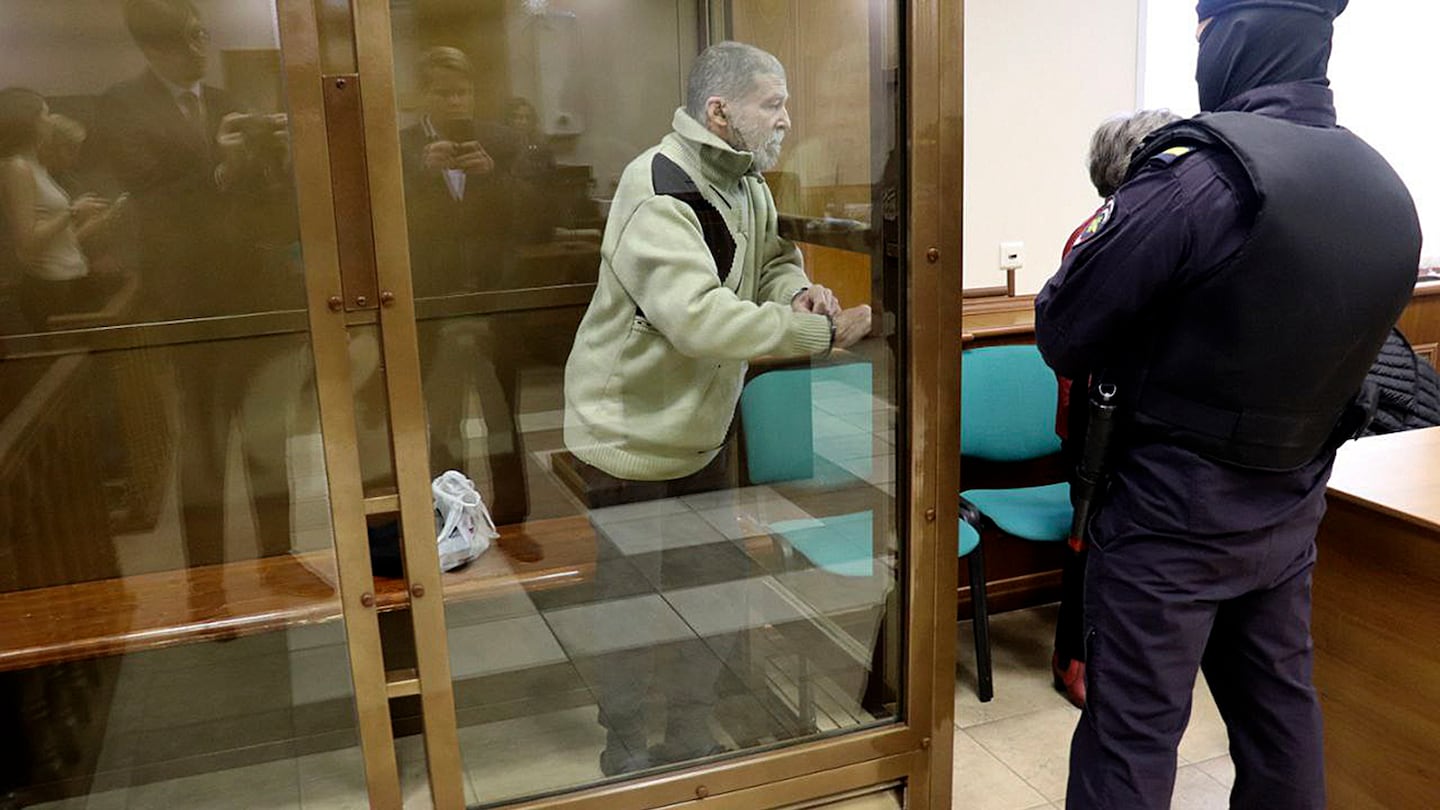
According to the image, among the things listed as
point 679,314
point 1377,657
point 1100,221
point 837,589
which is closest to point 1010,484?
point 1377,657

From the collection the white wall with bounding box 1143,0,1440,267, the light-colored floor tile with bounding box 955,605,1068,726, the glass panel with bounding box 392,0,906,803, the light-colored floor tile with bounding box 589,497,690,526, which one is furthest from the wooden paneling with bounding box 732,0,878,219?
the white wall with bounding box 1143,0,1440,267

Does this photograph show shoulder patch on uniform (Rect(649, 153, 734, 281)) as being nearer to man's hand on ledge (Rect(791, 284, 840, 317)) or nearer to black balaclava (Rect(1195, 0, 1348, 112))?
man's hand on ledge (Rect(791, 284, 840, 317))

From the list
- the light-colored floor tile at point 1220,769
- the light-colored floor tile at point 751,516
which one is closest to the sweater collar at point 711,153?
the light-colored floor tile at point 751,516

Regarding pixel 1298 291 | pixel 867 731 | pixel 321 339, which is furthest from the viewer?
pixel 867 731

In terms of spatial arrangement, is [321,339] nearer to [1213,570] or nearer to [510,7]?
[510,7]

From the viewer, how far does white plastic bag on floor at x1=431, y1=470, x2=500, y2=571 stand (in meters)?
1.59

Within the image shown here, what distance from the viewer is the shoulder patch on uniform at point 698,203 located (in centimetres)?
162

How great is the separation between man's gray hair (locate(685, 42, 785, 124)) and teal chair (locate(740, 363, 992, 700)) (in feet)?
1.35

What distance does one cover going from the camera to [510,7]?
151cm

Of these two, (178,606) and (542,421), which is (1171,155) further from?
(178,606)

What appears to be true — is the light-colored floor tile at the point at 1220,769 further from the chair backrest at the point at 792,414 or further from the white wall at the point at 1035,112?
the white wall at the point at 1035,112

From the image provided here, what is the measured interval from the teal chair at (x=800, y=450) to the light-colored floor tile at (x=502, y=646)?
0.39m

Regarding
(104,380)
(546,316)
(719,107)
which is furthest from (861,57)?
(104,380)

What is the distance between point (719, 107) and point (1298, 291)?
0.85m
